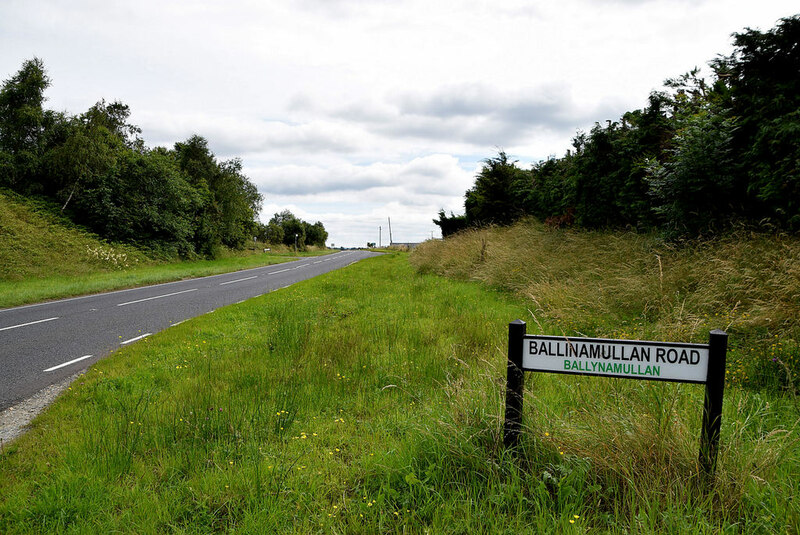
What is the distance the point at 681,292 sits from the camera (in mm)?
7062

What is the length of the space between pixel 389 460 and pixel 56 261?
2503 cm

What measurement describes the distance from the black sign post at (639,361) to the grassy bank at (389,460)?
0.28 metres

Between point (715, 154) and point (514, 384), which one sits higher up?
point (715, 154)

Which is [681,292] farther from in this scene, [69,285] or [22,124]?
[22,124]

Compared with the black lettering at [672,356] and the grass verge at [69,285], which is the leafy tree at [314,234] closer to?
the grass verge at [69,285]

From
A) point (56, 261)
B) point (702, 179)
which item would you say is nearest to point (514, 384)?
point (702, 179)

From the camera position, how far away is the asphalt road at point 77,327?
6.11 meters

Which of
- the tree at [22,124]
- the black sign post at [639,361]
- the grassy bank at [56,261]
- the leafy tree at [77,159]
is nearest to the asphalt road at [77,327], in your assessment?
the grassy bank at [56,261]

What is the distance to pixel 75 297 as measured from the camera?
14.5 meters

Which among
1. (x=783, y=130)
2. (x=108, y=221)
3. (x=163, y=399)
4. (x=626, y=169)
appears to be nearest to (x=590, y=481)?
(x=163, y=399)

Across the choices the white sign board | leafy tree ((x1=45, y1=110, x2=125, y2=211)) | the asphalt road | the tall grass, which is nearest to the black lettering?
the white sign board

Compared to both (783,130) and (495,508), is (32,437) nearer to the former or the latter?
(495,508)

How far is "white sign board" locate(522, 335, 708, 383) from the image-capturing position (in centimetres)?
248

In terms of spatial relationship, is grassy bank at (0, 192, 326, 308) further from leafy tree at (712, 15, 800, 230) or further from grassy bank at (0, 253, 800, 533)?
leafy tree at (712, 15, 800, 230)
